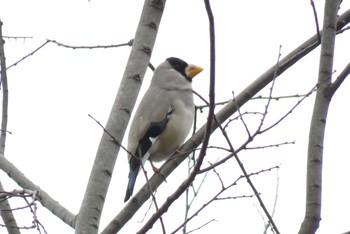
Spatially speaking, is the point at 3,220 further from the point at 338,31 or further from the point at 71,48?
the point at 338,31

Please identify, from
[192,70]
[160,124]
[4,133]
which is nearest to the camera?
[4,133]

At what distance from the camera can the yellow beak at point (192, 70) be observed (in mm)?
6012

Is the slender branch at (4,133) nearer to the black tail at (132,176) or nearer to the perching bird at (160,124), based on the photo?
the black tail at (132,176)

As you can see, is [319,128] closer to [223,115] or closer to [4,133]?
[223,115]

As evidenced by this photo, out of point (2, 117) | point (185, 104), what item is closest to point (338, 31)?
point (2, 117)

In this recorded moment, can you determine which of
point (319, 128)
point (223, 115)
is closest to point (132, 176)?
point (223, 115)

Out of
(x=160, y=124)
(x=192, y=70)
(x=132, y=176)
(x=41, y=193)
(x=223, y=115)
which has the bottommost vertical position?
(x=41, y=193)

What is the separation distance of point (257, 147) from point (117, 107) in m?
0.70

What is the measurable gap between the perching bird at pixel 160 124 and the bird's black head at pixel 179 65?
0.43 meters

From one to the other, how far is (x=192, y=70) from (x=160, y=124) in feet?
3.36

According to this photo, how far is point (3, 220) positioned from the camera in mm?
3535

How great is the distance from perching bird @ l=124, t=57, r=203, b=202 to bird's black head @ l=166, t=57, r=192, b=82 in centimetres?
43

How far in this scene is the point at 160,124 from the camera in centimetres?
515

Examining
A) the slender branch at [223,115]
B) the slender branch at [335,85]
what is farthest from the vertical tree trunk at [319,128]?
the slender branch at [223,115]
